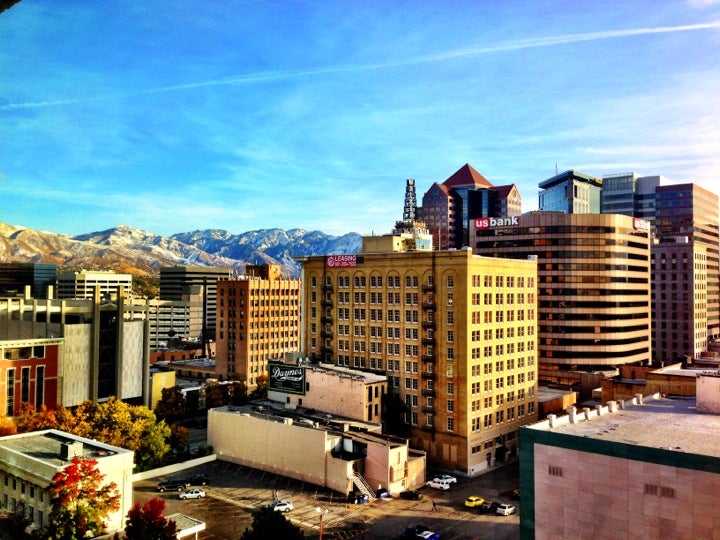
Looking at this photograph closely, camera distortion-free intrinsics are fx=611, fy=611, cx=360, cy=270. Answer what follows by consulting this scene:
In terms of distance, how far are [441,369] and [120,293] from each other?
5409cm

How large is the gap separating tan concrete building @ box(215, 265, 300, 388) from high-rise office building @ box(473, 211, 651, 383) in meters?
69.2

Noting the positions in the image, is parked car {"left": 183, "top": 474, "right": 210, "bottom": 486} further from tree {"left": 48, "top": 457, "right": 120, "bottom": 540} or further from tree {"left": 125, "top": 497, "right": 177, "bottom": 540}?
tree {"left": 125, "top": 497, "right": 177, "bottom": 540}

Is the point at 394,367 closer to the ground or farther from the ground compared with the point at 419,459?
farther from the ground

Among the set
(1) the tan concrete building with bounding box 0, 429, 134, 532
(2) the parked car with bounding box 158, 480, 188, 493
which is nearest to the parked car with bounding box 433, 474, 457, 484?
(2) the parked car with bounding box 158, 480, 188, 493

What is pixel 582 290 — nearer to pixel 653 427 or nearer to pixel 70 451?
pixel 653 427

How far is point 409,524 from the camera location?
6712 cm

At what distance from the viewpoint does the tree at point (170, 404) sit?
369ft

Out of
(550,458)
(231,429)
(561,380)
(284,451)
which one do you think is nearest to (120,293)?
(231,429)

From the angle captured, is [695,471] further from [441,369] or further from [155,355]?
[155,355]

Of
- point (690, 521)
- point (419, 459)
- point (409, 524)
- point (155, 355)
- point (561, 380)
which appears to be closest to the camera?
point (690, 521)

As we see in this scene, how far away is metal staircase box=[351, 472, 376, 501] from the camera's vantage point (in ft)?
248

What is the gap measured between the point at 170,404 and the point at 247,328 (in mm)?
51690

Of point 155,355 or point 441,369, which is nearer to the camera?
point 441,369

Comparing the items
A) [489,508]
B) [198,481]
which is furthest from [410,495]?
[198,481]
